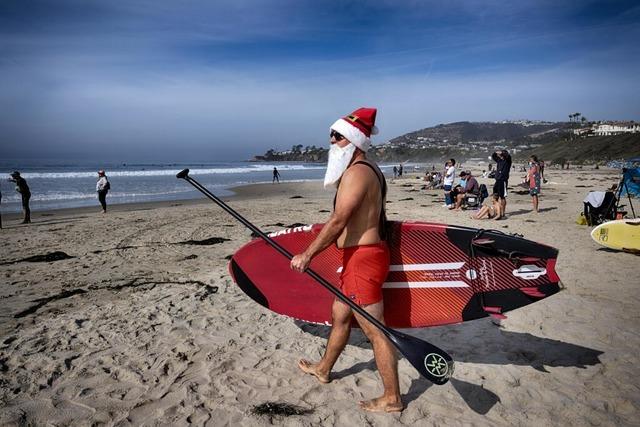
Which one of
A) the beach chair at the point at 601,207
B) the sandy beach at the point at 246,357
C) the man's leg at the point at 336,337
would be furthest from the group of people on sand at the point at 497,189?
Answer: the man's leg at the point at 336,337

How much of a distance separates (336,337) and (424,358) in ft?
2.25

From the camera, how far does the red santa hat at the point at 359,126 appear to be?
272 centimetres

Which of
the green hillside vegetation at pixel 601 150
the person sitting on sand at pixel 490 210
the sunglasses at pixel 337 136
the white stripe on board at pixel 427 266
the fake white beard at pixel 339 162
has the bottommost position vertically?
the person sitting on sand at pixel 490 210

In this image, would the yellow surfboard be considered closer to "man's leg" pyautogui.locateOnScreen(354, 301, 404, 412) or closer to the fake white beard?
"man's leg" pyautogui.locateOnScreen(354, 301, 404, 412)

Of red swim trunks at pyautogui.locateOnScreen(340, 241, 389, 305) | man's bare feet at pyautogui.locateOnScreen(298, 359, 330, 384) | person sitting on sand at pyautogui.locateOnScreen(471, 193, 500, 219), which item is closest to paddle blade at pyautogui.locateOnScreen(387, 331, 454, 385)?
red swim trunks at pyautogui.locateOnScreen(340, 241, 389, 305)

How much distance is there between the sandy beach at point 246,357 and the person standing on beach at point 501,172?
4295mm

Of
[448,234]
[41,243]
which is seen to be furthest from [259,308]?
[41,243]

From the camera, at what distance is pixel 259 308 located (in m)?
4.73

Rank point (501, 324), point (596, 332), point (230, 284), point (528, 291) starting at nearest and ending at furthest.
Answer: point (528, 291) < point (596, 332) < point (501, 324) < point (230, 284)

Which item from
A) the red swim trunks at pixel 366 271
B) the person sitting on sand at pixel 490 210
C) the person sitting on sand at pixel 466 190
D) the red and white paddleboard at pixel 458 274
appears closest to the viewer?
the red swim trunks at pixel 366 271

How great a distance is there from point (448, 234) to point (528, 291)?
0.82m

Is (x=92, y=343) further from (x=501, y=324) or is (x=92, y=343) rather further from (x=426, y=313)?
(x=501, y=324)

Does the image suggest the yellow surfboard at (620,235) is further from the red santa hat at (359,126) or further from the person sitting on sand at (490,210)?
the red santa hat at (359,126)

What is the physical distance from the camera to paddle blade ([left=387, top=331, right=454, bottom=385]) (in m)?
2.60
